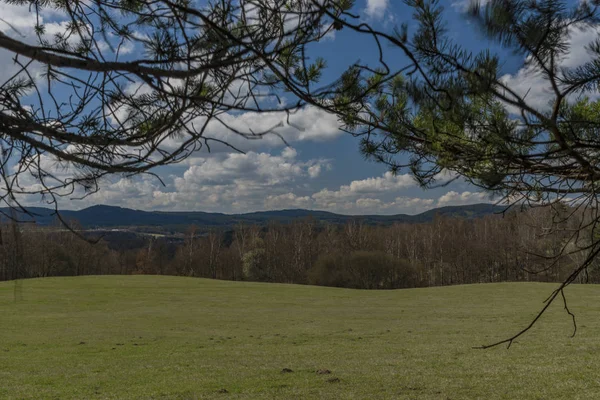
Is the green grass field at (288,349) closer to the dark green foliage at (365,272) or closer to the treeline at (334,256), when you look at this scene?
the dark green foliage at (365,272)

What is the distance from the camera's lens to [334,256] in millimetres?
47000

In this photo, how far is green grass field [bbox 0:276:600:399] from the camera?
7293 millimetres

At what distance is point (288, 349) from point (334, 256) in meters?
36.4

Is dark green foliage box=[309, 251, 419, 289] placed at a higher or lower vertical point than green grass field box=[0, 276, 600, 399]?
lower

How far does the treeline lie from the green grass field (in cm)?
2336

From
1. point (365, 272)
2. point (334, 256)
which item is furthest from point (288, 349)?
point (334, 256)

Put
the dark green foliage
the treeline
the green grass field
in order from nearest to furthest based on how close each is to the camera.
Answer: the green grass field < the dark green foliage < the treeline

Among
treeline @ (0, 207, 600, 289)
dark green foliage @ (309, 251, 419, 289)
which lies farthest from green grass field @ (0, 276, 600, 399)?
treeline @ (0, 207, 600, 289)

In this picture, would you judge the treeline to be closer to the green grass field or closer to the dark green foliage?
the dark green foliage

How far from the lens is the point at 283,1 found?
6.68 feet

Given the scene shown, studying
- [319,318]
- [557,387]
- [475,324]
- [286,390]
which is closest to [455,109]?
[286,390]

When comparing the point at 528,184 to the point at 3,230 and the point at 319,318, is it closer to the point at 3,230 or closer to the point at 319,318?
the point at 3,230

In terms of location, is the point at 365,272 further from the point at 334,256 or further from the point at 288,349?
the point at 288,349

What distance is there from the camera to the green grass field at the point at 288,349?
7.29m
